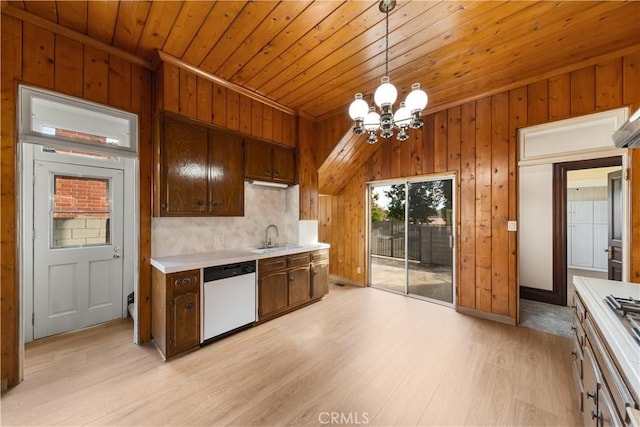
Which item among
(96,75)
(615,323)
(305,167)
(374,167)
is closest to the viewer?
(615,323)

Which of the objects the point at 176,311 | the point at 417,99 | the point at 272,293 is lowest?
the point at 272,293

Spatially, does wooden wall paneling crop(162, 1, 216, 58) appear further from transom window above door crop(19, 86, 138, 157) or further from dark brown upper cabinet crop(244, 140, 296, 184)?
dark brown upper cabinet crop(244, 140, 296, 184)

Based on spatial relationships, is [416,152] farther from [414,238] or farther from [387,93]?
[387,93]

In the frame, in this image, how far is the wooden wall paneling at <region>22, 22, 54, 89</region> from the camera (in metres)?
2.02

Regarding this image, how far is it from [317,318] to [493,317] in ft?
7.92

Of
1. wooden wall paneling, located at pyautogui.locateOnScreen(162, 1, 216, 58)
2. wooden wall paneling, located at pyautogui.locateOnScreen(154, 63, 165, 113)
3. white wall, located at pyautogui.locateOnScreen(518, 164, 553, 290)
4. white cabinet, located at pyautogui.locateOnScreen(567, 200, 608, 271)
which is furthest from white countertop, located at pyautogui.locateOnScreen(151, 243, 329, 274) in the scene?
white cabinet, located at pyautogui.locateOnScreen(567, 200, 608, 271)

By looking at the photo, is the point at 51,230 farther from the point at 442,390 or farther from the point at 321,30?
the point at 442,390

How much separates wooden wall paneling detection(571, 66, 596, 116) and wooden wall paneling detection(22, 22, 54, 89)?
17.4 feet

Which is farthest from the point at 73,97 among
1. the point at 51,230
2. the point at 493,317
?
the point at 493,317

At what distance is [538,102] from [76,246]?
234 inches

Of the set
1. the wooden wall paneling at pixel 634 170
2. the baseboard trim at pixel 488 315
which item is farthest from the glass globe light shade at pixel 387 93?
the baseboard trim at pixel 488 315

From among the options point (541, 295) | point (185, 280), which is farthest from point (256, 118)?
point (541, 295)

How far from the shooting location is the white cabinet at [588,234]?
5.18 m

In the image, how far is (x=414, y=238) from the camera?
14.0ft
